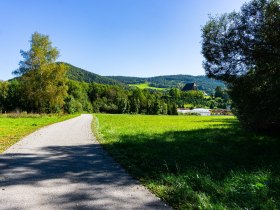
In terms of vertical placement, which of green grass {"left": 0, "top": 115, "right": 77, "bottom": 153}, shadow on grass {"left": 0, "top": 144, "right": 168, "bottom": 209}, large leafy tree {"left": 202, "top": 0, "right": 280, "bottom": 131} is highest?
large leafy tree {"left": 202, "top": 0, "right": 280, "bottom": 131}

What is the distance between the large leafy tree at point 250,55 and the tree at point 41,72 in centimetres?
3580

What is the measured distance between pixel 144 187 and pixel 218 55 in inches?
417

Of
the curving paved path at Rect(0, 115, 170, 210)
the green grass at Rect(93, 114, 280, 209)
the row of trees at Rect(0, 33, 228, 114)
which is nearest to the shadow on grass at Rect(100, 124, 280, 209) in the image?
the green grass at Rect(93, 114, 280, 209)

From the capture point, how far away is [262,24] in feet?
42.7

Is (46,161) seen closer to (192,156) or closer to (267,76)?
(192,156)

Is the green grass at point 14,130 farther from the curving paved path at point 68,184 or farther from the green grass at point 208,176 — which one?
the green grass at point 208,176

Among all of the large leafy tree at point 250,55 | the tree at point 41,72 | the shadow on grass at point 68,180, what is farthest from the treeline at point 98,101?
the shadow on grass at point 68,180

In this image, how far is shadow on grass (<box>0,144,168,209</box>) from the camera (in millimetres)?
5266

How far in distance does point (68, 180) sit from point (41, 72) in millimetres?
42323

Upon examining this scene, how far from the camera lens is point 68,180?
6.82 meters

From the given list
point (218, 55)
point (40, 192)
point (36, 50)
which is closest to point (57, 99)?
point (36, 50)

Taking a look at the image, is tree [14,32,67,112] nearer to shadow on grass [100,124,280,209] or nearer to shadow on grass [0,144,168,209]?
shadow on grass [100,124,280,209]

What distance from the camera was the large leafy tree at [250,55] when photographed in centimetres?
1280

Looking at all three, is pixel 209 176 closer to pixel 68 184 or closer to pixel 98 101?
pixel 68 184
